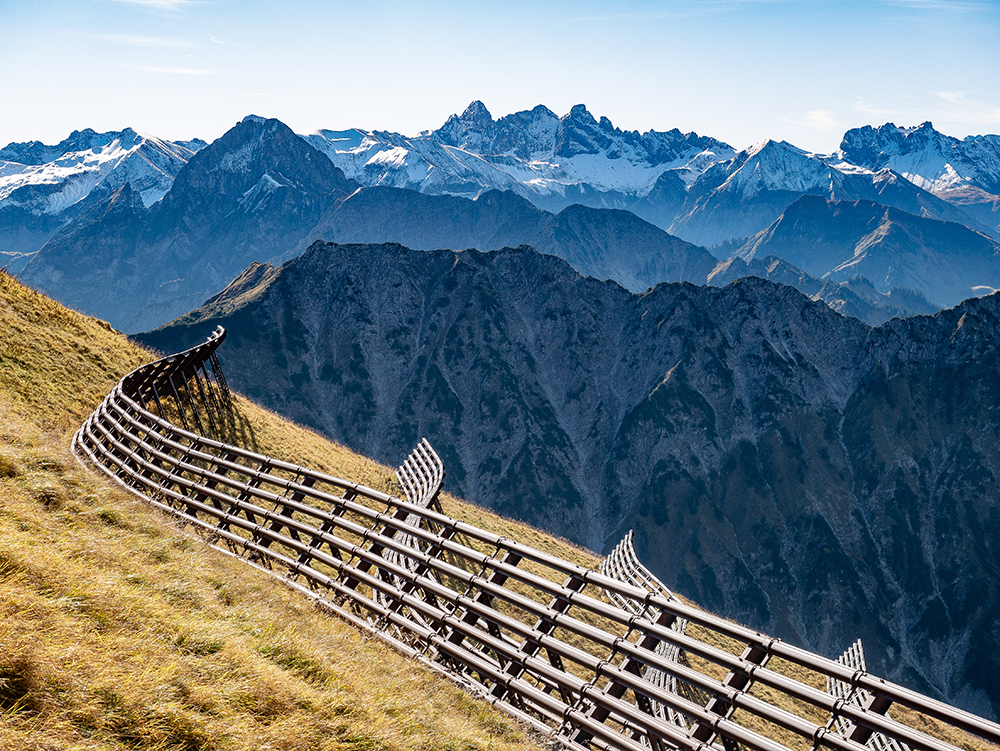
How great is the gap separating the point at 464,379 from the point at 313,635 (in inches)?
6720

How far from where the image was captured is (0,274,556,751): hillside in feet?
17.0

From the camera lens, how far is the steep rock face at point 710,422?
5261 inches

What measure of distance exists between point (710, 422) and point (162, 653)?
176m

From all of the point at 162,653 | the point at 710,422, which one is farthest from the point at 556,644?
the point at 710,422

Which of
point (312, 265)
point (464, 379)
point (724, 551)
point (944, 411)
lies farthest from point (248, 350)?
point (944, 411)

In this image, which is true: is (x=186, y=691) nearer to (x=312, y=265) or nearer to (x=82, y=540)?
(x=82, y=540)

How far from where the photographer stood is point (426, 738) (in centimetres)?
688

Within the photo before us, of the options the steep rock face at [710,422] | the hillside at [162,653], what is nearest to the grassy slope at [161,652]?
the hillside at [162,653]

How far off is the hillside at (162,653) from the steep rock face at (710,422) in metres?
139

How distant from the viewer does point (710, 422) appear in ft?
561

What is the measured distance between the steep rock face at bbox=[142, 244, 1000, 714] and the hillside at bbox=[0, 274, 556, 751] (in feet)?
455

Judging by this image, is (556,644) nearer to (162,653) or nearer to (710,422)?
(162,653)

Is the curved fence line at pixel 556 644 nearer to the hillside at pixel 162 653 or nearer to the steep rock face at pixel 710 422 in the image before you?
the hillside at pixel 162 653

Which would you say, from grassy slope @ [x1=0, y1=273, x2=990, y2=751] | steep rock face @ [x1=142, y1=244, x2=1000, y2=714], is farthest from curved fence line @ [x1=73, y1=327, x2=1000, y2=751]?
steep rock face @ [x1=142, y1=244, x2=1000, y2=714]
